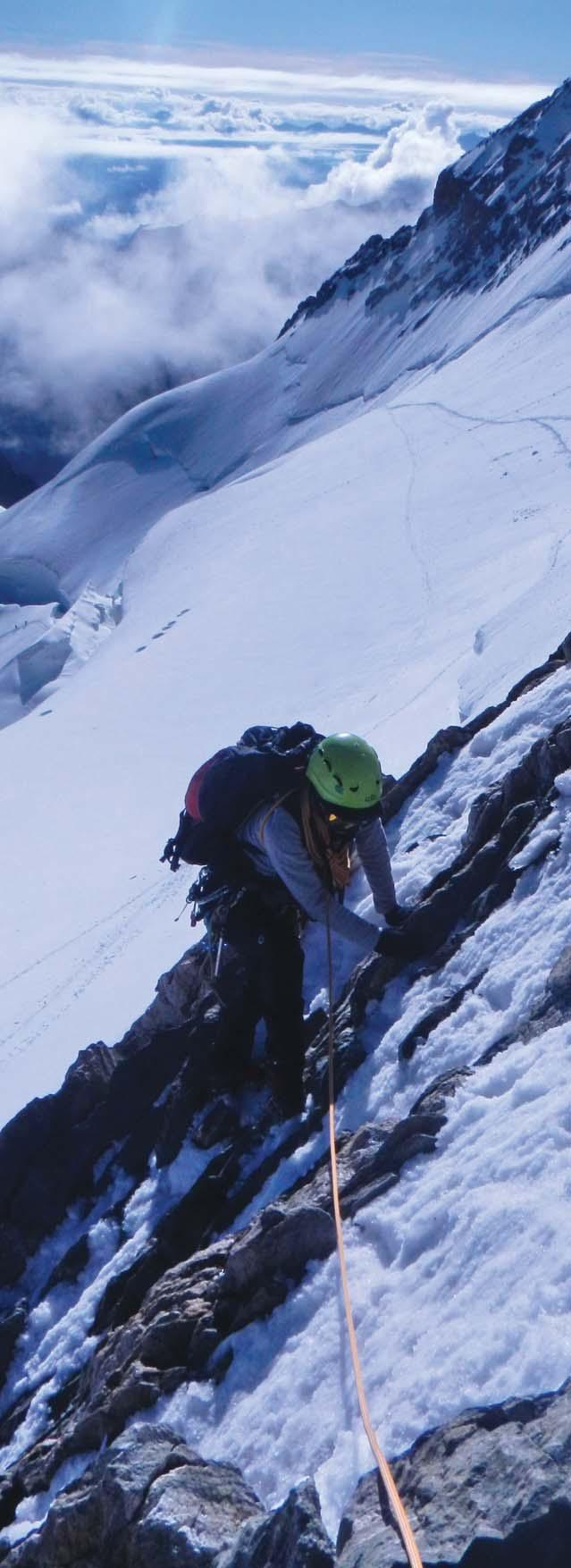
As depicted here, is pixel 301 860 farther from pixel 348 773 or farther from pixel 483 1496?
pixel 483 1496

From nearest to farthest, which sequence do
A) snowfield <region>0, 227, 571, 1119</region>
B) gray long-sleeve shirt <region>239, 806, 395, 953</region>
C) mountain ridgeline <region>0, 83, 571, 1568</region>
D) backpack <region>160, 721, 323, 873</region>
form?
mountain ridgeline <region>0, 83, 571, 1568</region>
gray long-sleeve shirt <region>239, 806, 395, 953</region>
backpack <region>160, 721, 323, 873</region>
snowfield <region>0, 227, 571, 1119</region>

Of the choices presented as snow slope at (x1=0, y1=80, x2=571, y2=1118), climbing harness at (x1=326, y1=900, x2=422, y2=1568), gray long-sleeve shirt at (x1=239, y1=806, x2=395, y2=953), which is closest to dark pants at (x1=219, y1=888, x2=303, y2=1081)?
gray long-sleeve shirt at (x1=239, y1=806, x2=395, y2=953)

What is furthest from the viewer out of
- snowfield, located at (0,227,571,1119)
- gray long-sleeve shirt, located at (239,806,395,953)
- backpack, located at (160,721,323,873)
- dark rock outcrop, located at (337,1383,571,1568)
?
snowfield, located at (0,227,571,1119)

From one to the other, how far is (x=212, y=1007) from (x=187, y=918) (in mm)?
4007

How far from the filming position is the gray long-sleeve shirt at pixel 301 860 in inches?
227

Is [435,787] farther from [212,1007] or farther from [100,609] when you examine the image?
[100,609]

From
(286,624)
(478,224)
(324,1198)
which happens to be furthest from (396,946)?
(478,224)

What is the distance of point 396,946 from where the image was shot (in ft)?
20.4

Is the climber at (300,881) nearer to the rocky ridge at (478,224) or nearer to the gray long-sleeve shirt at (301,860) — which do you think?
the gray long-sleeve shirt at (301,860)

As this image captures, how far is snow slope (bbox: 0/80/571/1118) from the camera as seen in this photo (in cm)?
1240

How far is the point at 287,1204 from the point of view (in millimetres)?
5109

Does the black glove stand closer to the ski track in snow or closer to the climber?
the climber

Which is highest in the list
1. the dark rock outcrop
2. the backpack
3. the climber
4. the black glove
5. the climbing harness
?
the backpack

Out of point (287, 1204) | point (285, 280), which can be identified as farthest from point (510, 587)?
point (285, 280)
